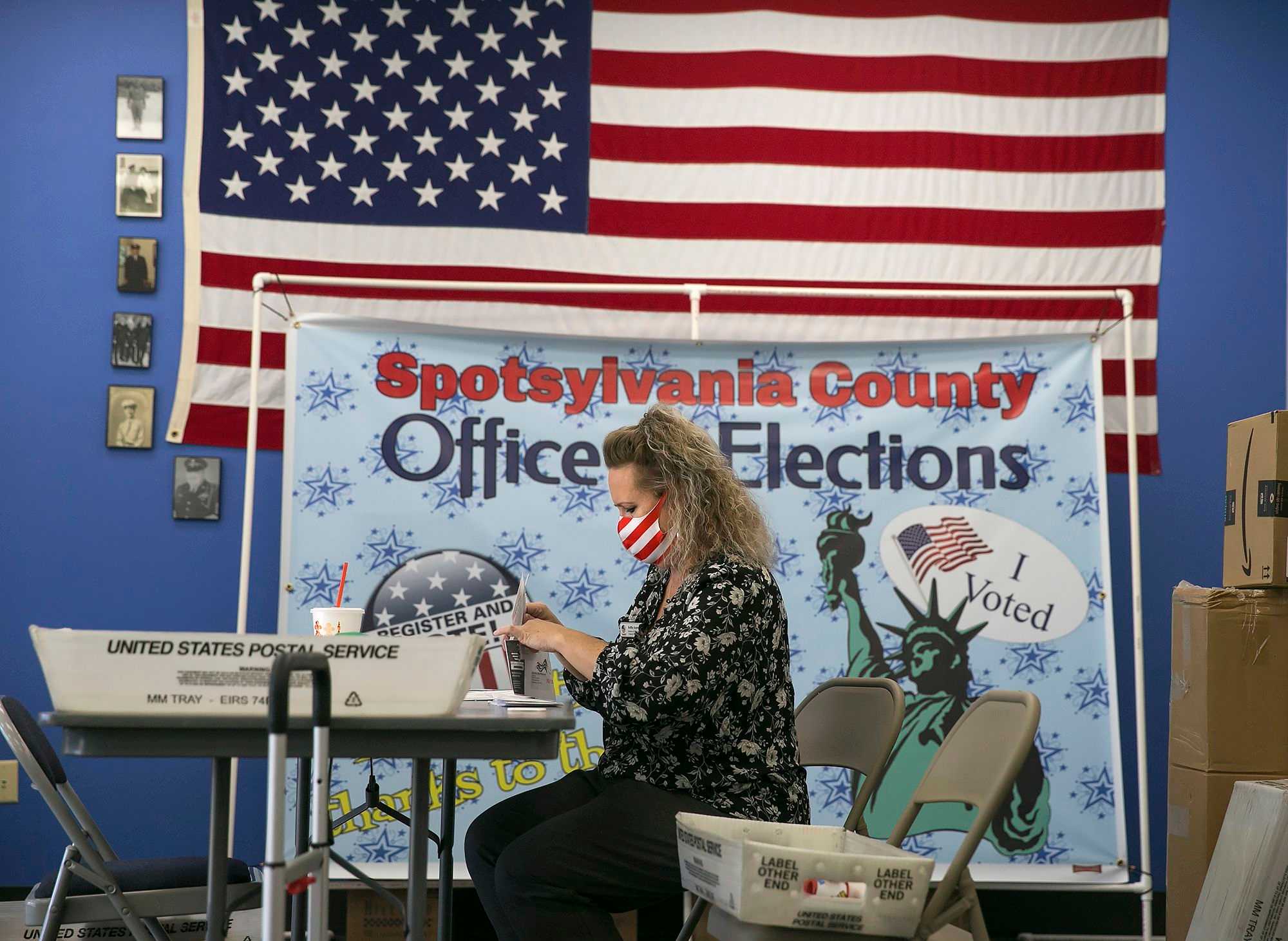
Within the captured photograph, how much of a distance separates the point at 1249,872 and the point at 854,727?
93 cm

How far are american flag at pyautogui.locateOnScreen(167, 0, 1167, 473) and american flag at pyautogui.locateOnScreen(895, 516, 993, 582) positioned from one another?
0.71 metres

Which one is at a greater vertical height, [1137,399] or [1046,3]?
[1046,3]

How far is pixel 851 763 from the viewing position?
2.30 metres

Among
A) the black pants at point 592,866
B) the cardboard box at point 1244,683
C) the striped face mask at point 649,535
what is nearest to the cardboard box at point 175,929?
the black pants at point 592,866

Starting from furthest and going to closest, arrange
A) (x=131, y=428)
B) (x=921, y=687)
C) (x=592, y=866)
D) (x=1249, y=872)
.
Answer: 1. (x=131, y=428)
2. (x=921, y=687)
3. (x=1249, y=872)
4. (x=592, y=866)

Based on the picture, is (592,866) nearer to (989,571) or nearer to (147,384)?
(989,571)

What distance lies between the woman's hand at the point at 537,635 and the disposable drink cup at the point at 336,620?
237mm

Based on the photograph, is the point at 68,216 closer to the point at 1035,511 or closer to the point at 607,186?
the point at 607,186

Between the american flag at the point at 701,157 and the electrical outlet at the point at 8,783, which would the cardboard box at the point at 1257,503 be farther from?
the electrical outlet at the point at 8,783

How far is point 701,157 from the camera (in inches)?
150

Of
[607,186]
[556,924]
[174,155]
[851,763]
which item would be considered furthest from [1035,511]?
[174,155]

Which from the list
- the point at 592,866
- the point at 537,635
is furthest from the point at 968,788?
the point at 537,635

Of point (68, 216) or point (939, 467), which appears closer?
point (939, 467)

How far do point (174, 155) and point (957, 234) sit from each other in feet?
7.99
